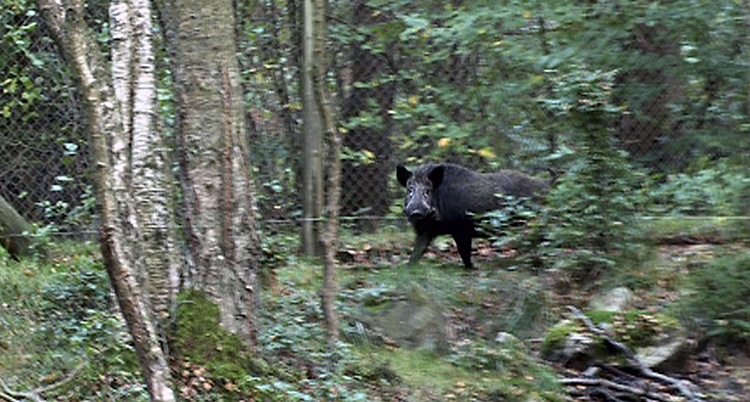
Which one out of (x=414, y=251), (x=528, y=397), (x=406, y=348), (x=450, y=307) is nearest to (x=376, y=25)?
(x=414, y=251)

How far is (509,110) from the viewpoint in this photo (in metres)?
10.9

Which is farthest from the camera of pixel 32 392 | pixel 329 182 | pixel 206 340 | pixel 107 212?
pixel 329 182

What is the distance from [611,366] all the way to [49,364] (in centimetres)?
433

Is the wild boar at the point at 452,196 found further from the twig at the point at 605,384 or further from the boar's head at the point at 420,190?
the twig at the point at 605,384

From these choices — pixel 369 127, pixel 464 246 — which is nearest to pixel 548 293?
pixel 464 246

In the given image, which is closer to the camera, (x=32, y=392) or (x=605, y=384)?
(x=32, y=392)

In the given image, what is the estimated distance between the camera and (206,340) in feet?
22.0

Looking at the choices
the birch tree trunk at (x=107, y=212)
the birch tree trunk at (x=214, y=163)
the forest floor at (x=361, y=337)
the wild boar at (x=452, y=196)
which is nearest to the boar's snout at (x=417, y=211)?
the wild boar at (x=452, y=196)

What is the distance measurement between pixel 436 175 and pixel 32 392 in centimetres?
551

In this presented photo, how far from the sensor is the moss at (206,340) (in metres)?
6.65

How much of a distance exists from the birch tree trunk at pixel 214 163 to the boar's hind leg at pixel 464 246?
4072 mm

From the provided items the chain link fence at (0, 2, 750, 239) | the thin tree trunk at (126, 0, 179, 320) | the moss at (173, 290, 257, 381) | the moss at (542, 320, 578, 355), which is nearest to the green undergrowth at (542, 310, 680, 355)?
the moss at (542, 320, 578, 355)

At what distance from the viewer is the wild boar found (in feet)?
35.6

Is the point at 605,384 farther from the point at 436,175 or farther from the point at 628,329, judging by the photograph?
the point at 436,175
